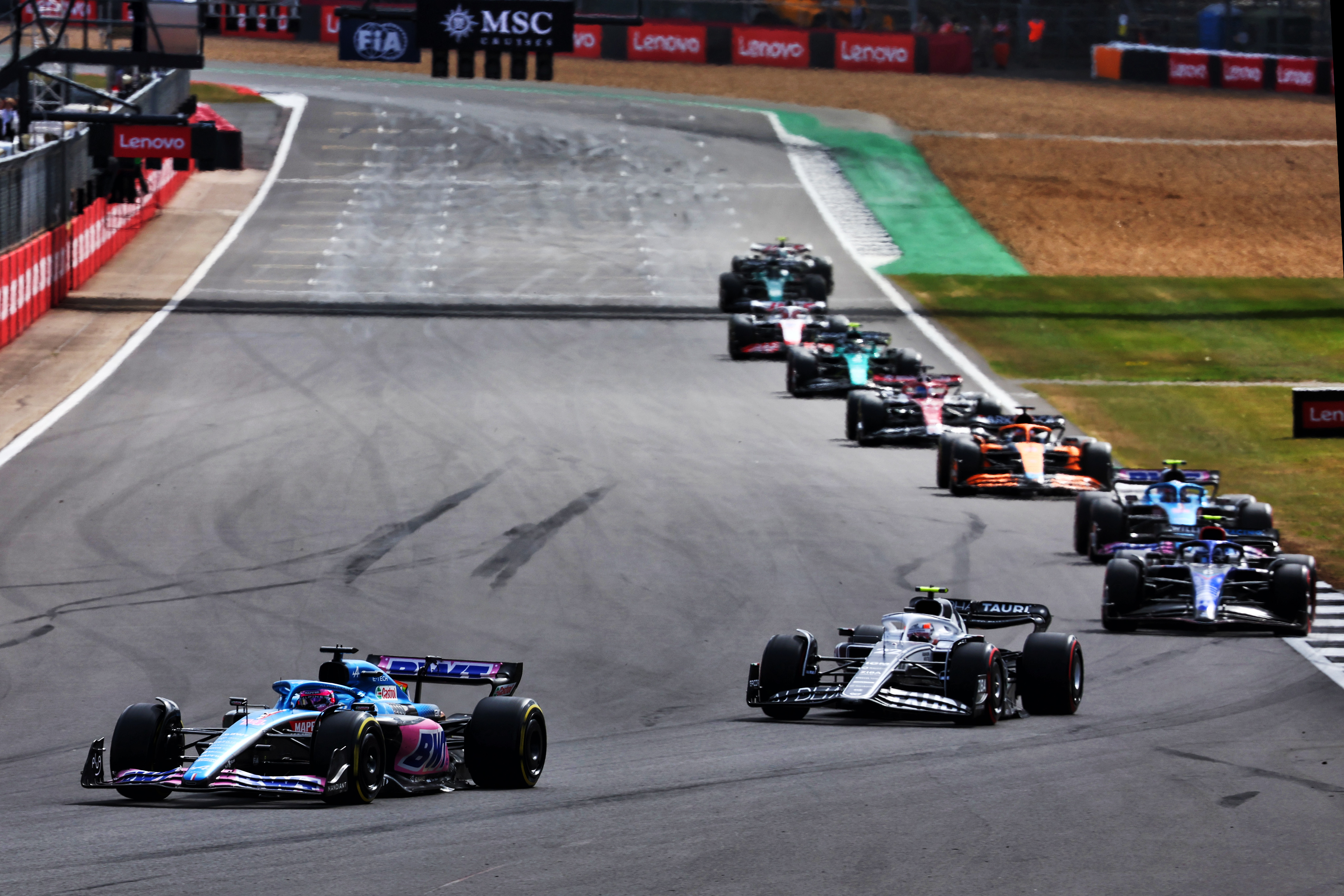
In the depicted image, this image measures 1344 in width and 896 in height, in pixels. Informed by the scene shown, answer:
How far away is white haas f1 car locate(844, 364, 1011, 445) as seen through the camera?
30.2m

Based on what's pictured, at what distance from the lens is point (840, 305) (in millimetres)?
45344

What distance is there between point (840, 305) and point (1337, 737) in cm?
3090

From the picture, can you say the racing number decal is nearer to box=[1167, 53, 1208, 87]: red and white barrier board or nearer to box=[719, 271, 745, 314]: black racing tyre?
box=[719, 271, 745, 314]: black racing tyre

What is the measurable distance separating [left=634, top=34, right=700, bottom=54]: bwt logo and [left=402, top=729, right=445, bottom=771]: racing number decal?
68.4 metres

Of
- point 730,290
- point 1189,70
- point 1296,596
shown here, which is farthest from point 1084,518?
point 1189,70

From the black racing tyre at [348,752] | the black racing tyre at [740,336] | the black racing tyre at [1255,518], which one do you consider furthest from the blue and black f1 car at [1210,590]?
the black racing tyre at [740,336]

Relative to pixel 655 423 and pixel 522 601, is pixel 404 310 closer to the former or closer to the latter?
pixel 655 423

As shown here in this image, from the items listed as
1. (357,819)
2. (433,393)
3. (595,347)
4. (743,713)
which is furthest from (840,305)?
(357,819)

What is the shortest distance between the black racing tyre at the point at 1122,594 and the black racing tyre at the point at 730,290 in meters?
24.3

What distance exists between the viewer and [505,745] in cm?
1292

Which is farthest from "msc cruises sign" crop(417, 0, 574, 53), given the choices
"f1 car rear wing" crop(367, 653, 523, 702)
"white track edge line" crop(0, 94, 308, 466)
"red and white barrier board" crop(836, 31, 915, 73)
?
"red and white barrier board" crop(836, 31, 915, 73)

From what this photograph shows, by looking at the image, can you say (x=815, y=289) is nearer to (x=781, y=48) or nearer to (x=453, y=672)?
(x=453, y=672)

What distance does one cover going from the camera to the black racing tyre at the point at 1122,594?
19359 millimetres

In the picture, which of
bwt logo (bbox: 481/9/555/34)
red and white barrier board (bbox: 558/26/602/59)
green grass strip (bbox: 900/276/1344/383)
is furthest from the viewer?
red and white barrier board (bbox: 558/26/602/59)
